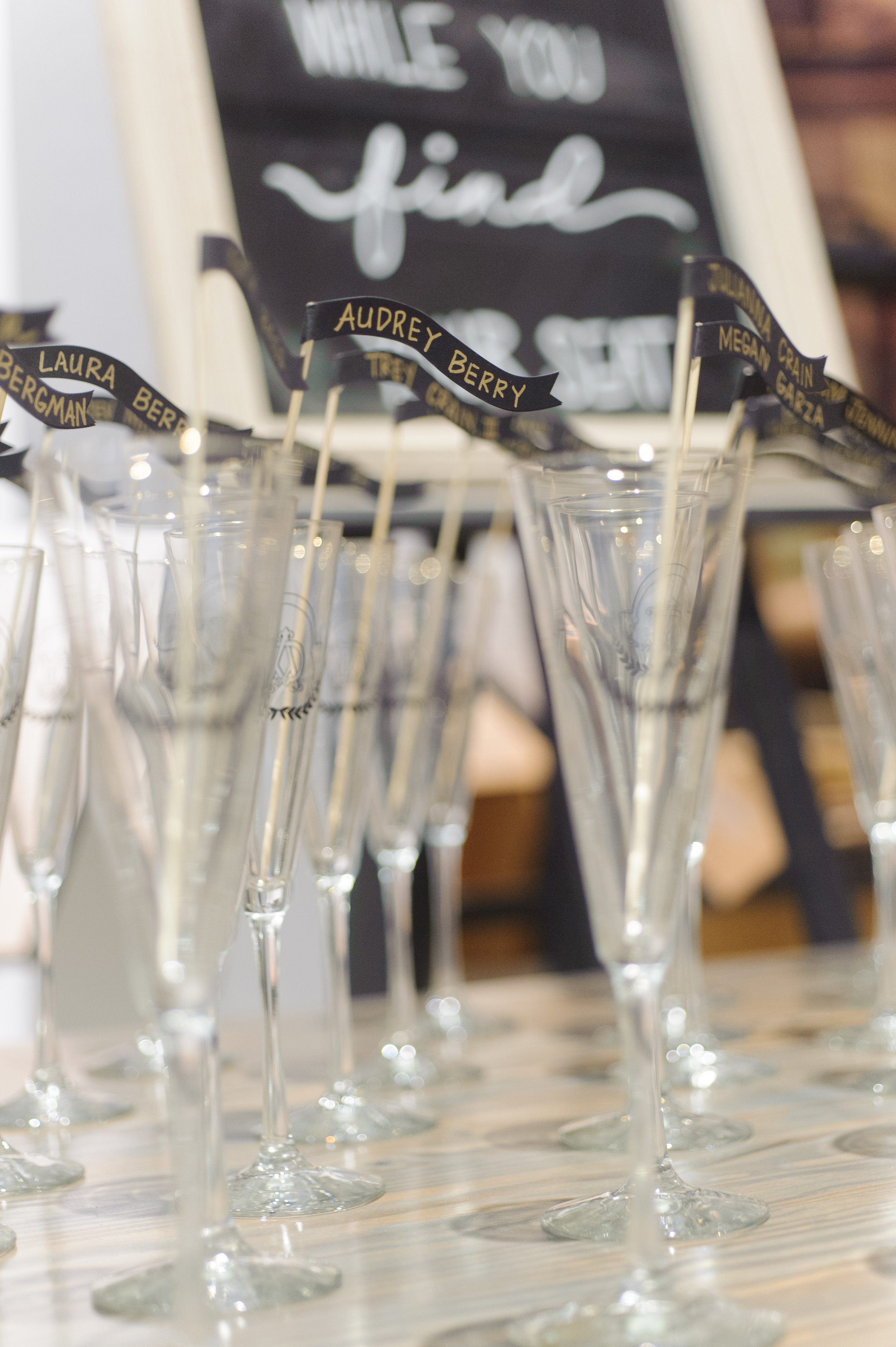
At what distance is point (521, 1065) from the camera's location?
96 cm

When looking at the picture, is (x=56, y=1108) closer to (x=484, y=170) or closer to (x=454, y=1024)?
(x=454, y=1024)

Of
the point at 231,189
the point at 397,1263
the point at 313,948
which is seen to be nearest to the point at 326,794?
the point at 397,1263

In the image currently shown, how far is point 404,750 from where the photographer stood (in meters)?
1.07

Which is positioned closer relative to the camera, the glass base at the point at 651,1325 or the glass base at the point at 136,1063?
the glass base at the point at 651,1325

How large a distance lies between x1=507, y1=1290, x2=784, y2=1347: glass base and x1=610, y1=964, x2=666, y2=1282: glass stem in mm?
16

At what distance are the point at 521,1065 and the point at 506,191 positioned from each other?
3.65 feet

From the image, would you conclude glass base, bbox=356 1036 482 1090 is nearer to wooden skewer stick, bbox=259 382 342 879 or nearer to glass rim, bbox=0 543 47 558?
wooden skewer stick, bbox=259 382 342 879

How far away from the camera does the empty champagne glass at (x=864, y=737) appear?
977 millimetres

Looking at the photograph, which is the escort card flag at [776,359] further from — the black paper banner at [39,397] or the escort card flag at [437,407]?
the black paper banner at [39,397]

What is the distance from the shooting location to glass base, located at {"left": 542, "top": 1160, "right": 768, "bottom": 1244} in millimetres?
574

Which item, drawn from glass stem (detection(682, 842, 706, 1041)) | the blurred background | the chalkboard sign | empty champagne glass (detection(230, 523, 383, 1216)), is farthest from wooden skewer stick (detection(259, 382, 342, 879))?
the chalkboard sign

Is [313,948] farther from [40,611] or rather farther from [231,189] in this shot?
[231,189]

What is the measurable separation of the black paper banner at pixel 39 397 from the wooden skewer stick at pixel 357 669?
0.20 meters

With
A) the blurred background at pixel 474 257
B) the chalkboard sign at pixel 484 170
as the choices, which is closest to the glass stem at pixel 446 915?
the blurred background at pixel 474 257
